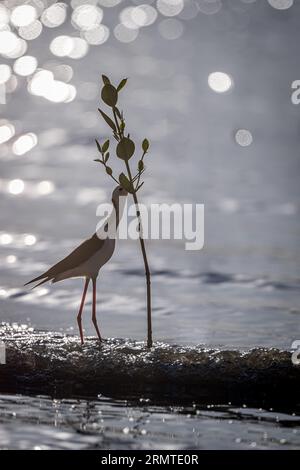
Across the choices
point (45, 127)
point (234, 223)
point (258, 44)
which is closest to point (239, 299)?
point (234, 223)

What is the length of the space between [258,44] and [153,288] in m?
18.3

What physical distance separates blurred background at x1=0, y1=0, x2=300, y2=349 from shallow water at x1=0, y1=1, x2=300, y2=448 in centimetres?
6

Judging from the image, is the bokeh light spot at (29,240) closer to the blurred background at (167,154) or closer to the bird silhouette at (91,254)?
the blurred background at (167,154)

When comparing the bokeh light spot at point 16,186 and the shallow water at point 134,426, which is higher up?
the bokeh light spot at point 16,186

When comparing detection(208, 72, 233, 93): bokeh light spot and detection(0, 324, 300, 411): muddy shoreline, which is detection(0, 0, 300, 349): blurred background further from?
detection(0, 324, 300, 411): muddy shoreline

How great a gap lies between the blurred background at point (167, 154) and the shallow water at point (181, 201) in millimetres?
55

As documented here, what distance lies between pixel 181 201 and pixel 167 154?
451 centimetres

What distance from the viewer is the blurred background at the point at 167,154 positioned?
1311 centimetres

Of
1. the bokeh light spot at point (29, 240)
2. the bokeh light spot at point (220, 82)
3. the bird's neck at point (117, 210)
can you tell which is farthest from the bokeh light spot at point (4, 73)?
the bird's neck at point (117, 210)

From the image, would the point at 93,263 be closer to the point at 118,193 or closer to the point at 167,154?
the point at 118,193

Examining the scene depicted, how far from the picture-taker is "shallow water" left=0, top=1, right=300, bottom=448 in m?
7.48

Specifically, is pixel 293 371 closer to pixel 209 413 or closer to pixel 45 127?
pixel 209 413

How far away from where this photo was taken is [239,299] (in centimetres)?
1376

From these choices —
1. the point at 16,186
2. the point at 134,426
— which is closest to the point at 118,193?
the point at 134,426
